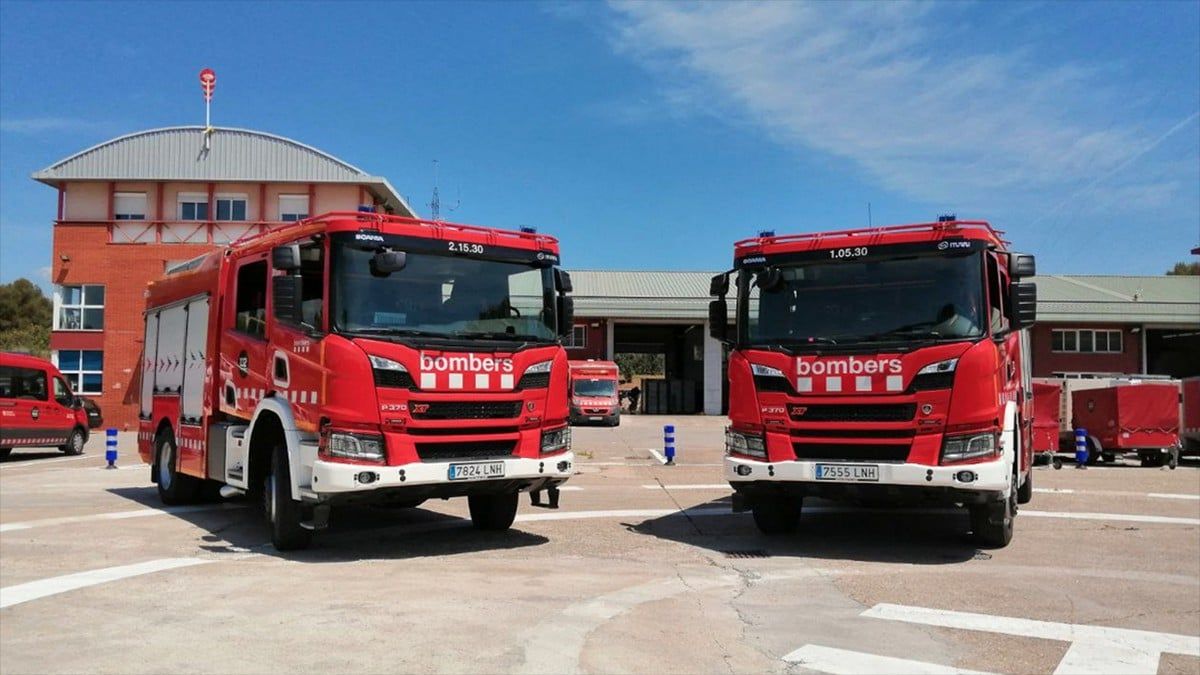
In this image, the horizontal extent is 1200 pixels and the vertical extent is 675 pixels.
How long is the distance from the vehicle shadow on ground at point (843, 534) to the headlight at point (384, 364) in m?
3.65

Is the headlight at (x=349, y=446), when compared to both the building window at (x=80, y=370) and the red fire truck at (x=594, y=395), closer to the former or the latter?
the red fire truck at (x=594, y=395)

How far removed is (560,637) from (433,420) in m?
2.94

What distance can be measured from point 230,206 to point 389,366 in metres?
35.2

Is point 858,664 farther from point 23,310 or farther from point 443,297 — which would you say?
point 23,310

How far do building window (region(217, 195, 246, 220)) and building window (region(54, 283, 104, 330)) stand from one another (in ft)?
18.7

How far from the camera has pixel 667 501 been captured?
544 inches

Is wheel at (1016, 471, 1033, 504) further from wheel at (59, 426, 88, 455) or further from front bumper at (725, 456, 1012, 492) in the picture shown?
wheel at (59, 426, 88, 455)

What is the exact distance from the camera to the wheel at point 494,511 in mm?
10359


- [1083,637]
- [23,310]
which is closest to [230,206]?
[1083,637]

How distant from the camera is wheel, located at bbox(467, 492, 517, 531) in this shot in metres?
10.4

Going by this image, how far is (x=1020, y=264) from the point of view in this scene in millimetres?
8898

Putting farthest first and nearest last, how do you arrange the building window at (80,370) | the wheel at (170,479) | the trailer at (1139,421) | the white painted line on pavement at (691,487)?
the building window at (80,370) → the trailer at (1139,421) → the white painted line on pavement at (691,487) → the wheel at (170,479)

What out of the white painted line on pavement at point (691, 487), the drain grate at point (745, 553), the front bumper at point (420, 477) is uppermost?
the front bumper at point (420, 477)

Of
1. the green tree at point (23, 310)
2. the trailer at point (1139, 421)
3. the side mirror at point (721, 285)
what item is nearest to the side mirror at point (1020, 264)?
the side mirror at point (721, 285)
